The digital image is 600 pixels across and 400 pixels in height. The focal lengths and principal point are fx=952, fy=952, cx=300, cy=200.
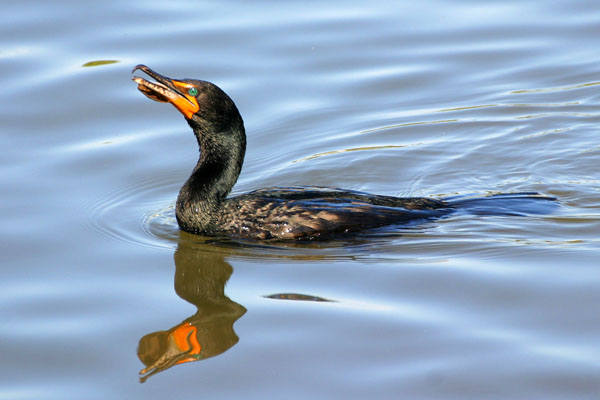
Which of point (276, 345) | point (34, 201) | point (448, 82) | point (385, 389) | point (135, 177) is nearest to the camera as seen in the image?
point (385, 389)

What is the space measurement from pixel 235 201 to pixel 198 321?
204cm

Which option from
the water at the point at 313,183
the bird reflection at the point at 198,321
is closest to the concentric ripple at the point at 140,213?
the water at the point at 313,183

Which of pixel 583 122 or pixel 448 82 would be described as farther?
pixel 448 82

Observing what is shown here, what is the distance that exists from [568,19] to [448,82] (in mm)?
2803

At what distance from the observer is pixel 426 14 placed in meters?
13.7

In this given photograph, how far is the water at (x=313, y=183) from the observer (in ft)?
19.1

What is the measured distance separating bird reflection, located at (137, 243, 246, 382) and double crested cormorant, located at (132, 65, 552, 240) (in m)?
0.50

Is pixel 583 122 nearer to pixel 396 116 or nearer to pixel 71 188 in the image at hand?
pixel 396 116

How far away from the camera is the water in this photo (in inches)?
229

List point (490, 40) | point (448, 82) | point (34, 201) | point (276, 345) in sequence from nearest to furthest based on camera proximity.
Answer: point (276, 345) → point (34, 201) → point (448, 82) → point (490, 40)

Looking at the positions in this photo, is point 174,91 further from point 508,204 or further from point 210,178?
point 508,204

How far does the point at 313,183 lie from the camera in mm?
9891

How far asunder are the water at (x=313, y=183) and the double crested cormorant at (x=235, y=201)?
0.24 metres

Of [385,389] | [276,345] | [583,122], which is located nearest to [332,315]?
[276,345]
